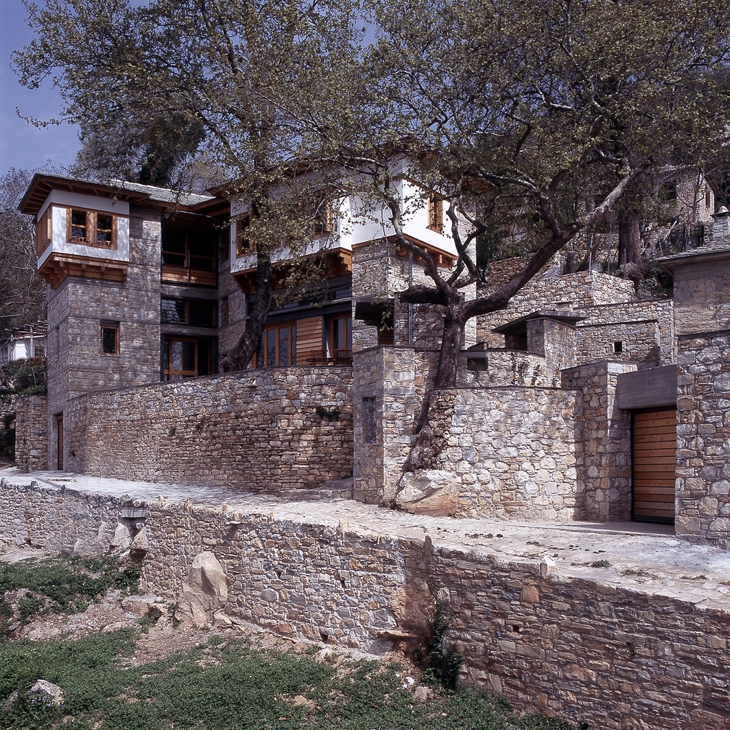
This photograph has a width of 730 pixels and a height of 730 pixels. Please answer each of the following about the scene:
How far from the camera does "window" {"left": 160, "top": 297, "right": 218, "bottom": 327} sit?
28.6m

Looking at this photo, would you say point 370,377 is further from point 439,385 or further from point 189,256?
point 189,256

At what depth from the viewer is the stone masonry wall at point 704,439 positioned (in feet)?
32.6

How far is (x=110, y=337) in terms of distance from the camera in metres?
26.4

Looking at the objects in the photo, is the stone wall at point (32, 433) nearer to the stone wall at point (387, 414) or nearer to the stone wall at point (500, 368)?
the stone wall at point (387, 414)

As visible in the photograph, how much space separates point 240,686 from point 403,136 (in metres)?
9.93

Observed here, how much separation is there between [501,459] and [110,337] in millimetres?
17489

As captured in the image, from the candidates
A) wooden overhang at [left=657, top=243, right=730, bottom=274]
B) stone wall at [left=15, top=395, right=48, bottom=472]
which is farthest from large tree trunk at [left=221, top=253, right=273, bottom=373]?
stone wall at [left=15, top=395, right=48, bottom=472]

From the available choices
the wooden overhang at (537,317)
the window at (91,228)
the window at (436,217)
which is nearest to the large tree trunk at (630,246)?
the window at (436,217)

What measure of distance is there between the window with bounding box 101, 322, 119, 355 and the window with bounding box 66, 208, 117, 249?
8.47 ft

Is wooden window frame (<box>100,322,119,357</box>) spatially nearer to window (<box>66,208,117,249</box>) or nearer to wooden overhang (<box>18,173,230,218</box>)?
window (<box>66,208,117,249</box>)

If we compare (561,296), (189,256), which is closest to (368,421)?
(561,296)

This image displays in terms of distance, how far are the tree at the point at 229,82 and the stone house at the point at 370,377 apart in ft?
4.64

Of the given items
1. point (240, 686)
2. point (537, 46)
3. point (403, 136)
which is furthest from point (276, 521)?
point (537, 46)

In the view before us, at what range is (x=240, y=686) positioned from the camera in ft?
31.8
